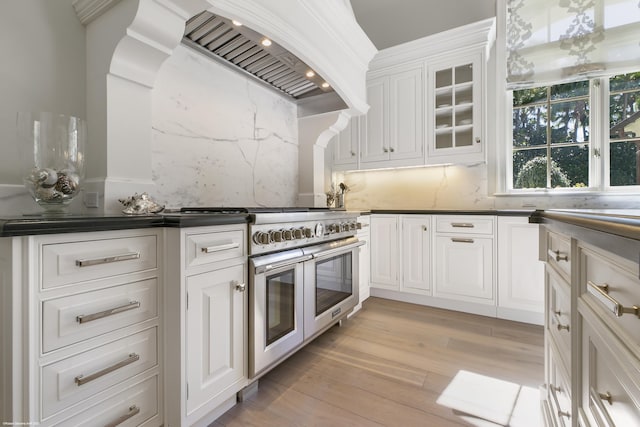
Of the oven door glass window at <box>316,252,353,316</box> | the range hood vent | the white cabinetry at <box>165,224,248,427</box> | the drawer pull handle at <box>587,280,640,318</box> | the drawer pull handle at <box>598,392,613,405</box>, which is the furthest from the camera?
the oven door glass window at <box>316,252,353,316</box>

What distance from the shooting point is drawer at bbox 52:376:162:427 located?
0.88 m

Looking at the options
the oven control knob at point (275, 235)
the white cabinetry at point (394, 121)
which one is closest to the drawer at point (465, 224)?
the white cabinetry at point (394, 121)

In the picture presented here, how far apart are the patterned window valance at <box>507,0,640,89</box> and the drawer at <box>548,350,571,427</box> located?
262 centimetres

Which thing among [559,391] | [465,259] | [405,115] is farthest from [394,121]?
[559,391]

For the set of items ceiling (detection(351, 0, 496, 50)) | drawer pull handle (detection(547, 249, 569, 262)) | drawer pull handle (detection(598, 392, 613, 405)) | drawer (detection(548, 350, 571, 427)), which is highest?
ceiling (detection(351, 0, 496, 50))

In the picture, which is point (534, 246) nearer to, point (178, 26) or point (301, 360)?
point (301, 360)

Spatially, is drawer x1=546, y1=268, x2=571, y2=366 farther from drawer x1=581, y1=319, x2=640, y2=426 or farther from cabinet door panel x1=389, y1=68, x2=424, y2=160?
cabinet door panel x1=389, y1=68, x2=424, y2=160

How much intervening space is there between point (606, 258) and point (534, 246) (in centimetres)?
208

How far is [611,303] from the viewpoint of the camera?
51 centimetres

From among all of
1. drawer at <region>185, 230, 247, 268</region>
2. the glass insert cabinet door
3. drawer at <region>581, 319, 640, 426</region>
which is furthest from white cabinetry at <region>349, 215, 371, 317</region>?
drawer at <region>581, 319, 640, 426</region>

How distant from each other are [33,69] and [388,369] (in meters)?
2.25

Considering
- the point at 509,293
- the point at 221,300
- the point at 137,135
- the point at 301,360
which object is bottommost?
the point at 301,360

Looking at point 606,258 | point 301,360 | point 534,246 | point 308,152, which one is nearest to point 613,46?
point 534,246

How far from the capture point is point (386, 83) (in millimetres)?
3137
